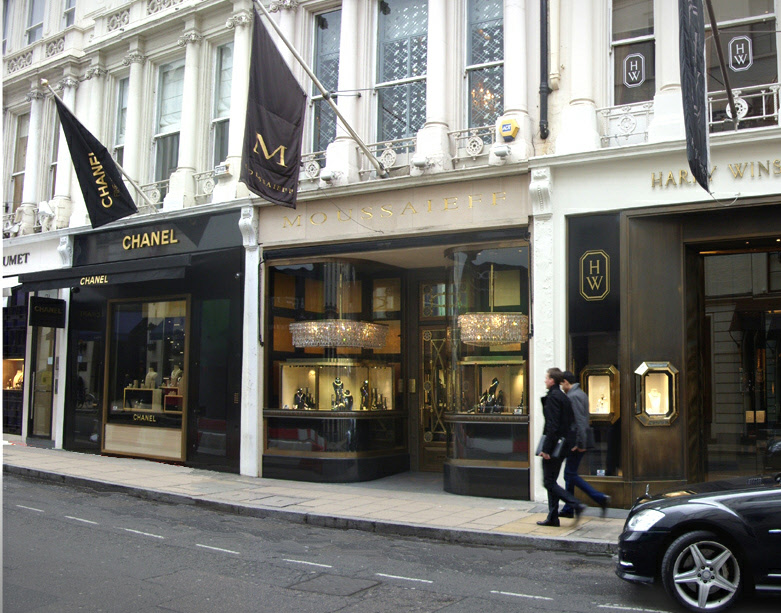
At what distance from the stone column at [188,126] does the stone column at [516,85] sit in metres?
7.05

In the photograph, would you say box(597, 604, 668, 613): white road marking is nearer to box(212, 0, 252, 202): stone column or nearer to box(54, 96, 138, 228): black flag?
box(212, 0, 252, 202): stone column

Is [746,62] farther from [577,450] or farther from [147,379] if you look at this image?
[147,379]

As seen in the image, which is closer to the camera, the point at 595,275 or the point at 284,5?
the point at 595,275

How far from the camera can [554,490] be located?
914 cm

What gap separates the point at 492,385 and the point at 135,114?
1059 cm

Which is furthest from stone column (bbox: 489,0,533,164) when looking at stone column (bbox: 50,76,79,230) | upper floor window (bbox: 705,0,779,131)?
stone column (bbox: 50,76,79,230)

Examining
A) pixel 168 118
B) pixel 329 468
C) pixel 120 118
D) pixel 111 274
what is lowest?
pixel 329 468

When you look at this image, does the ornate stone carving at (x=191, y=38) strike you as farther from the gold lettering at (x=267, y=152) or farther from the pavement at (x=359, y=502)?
the pavement at (x=359, y=502)

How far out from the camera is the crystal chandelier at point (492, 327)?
38.9 feet

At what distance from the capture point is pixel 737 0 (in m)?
11.1

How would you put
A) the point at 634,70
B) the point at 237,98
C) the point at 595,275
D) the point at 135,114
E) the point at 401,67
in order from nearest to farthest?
the point at 595,275, the point at 634,70, the point at 401,67, the point at 237,98, the point at 135,114

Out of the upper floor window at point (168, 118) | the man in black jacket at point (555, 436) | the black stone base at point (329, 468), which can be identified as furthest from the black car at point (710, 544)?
the upper floor window at point (168, 118)

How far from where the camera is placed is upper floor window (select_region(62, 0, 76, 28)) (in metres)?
19.7

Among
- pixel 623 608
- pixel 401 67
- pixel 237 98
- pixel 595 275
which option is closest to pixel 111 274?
pixel 237 98
